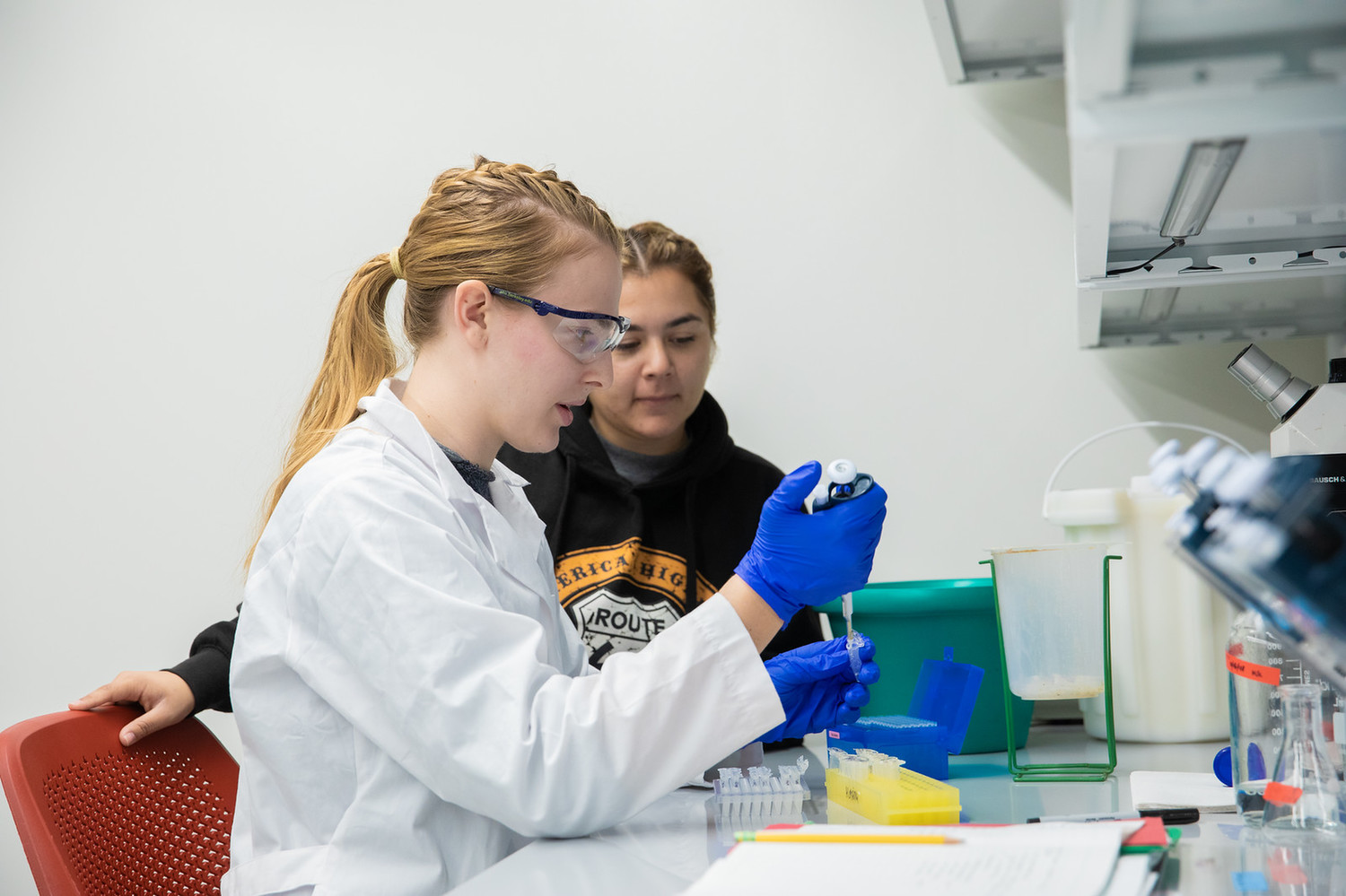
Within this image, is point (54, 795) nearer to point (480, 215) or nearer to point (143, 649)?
point (480, 215)

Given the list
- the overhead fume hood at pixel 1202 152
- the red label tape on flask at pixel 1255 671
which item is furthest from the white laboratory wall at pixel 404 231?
the red label tape on flask at pixel 1255 671

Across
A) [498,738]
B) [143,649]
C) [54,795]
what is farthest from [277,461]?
[498,738]

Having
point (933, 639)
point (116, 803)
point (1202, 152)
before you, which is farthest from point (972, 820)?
point (116, 803)

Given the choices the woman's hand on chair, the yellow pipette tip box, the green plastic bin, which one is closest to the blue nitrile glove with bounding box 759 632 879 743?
the green plastic bin

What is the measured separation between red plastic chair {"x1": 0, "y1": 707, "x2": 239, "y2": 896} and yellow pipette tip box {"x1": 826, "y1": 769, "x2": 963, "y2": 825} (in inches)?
33.4

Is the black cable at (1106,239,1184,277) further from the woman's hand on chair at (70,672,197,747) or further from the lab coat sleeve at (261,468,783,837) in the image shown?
the woman's hand on chair at (70,672,197,747)

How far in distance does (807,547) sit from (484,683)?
377 mm

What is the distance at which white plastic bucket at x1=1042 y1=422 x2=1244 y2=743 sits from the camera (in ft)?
4.75

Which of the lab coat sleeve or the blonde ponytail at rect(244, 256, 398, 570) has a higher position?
the blonde ponytail at rect(244, 256, 398, 570)

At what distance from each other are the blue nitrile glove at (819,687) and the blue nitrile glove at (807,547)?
5.9 inches

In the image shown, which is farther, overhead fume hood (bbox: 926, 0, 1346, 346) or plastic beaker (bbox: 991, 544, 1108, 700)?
plastic beaker (bbox: 991, 544, 1108, 700)

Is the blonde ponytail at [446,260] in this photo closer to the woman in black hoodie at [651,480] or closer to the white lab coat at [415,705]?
the white lab coat at [415,705]

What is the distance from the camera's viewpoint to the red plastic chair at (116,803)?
112 cm

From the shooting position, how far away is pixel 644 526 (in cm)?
195
